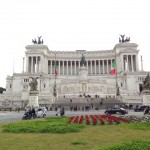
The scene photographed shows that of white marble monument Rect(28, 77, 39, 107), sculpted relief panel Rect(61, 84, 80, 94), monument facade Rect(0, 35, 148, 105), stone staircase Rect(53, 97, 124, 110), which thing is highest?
monument facade Rect(0, 35, 148, 105)

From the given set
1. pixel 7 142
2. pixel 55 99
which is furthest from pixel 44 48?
pixel 7 142

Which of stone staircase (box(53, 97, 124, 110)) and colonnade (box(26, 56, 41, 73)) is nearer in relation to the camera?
stone staircase (box(53, 97, 124, 110))

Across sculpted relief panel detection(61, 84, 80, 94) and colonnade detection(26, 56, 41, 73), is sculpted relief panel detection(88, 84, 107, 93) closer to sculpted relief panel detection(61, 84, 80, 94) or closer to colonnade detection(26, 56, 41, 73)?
sculpted relief panel detection(61, 84, 80, 94)

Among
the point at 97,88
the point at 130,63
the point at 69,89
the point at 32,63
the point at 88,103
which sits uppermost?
the point at 32,63

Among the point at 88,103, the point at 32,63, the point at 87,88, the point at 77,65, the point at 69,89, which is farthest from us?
the point at 77,65

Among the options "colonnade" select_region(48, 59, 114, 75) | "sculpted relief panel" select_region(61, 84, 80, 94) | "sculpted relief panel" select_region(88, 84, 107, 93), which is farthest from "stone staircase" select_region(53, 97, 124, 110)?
"colonnade" select_region(48, 59, 114, 75)

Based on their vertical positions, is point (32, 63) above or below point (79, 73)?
above

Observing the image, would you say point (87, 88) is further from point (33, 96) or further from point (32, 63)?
point (32, 63)

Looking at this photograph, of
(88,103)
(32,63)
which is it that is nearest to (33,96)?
(88,103)

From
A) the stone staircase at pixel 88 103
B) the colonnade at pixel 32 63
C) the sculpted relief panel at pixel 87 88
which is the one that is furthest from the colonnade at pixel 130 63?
the stone staircase at pixel 88 103

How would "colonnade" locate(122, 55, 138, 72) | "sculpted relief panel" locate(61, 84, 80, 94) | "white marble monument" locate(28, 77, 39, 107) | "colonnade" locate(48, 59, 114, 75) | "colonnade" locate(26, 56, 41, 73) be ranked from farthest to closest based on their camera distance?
1. "colonnade" locate(48, 59, 114, 75)
2. "colonnade" locate(26, 56, 41, 73)
3. "colonnade" locate(122, 55, 138, 72)
4. "sculpted relief panel" locate(61, 84, 80, 94)
5. "white marble monument" locate(28, 77, 39, 107)

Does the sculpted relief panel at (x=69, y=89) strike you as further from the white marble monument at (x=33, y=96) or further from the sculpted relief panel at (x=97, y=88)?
the white marble monument at (x=33, y=96)

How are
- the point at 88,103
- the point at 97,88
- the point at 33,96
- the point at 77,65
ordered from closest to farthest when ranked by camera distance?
the point at 33,96 → the point at 88,103 → the point at 97,88 → the point at 77,65

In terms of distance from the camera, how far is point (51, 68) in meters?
110
